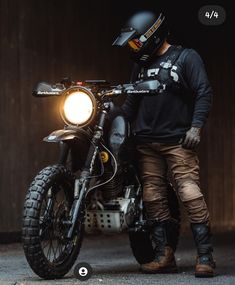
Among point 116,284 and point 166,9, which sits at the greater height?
point 166,9

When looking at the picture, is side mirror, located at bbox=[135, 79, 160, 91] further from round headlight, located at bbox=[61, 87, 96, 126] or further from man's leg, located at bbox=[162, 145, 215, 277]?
man's leg, located at bbox=[162, 145, 215, 277]

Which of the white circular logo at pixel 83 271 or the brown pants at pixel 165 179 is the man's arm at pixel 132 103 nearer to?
the brown pants at pixel 165 179

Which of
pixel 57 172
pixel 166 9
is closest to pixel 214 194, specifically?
pixel 166 9

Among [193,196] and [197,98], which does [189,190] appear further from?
[197,98]

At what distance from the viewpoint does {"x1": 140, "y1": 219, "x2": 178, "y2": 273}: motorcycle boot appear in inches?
256

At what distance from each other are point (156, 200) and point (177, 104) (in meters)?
0.73

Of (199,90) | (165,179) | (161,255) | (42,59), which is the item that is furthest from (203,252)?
(42,59)

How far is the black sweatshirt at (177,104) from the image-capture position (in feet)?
20.8

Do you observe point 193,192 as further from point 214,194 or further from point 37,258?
point 214,194

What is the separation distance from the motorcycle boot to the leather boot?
0.26m

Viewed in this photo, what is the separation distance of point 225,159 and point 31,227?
20.5ft

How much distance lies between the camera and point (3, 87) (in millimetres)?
8852

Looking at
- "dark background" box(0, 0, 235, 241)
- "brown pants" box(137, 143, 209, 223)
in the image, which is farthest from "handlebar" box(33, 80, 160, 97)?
"dark background" box(0, 0, 235, 241)

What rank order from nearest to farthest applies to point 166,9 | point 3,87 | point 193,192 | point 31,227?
point 31,227
point 193,192
point 3,87
point 166,9
